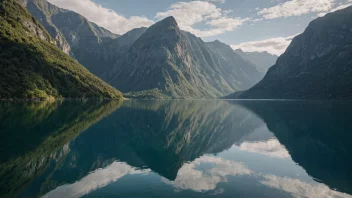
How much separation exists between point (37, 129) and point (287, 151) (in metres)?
51.9

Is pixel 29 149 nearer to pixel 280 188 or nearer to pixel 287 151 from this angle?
pixel 280 188

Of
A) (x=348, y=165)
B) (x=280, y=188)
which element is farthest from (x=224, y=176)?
(x=348, y=165)

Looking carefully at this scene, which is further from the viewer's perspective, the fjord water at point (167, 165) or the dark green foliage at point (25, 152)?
the fjord water at point (167, 165)

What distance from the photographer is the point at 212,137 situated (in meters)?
58.0

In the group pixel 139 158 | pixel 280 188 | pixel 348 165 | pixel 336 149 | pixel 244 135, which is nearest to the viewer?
pixel 280 188

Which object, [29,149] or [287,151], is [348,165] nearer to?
[287,151]

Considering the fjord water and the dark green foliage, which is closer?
the dark green foliage

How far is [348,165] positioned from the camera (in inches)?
1261

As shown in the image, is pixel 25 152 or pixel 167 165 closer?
pixel 25 152

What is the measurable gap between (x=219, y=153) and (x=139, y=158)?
589 inches

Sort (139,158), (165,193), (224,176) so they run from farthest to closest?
(139,158)
(224,176)
(165,193)

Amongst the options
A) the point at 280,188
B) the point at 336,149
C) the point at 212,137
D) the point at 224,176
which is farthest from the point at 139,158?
the point at 336,149

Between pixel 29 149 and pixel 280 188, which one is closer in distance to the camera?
pixel 280 188

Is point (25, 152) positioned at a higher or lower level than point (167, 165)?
higher
